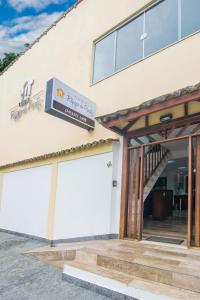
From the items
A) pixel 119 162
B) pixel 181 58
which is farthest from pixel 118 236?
pixel 181 58

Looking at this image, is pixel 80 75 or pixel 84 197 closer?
pixel 84 197

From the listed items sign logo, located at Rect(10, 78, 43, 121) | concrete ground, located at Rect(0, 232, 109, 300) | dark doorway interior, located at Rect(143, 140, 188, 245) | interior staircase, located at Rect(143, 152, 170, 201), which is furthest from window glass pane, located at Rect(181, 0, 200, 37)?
sign logo, located at Rect(10, 78, 43, 121)

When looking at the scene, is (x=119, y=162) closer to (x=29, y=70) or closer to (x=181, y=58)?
(x=181, y=58)

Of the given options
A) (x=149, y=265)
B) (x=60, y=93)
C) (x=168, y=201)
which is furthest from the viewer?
(x=168, y=201)

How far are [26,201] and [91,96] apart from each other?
4.95 meters

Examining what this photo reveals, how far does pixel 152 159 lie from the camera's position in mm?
8500

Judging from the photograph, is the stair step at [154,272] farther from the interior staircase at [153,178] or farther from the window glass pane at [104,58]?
the window glass pane at [104,58]

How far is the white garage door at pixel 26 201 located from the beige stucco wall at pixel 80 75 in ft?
3.47

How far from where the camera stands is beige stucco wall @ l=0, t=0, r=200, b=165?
6309 millimetres

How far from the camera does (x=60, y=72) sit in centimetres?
1021

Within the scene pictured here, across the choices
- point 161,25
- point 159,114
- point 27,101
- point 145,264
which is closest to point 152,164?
point 159,114

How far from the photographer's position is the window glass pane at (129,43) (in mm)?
7391

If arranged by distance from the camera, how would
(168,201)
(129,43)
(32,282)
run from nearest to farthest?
1. (32,282)
2. (129,43)
3. (168,201)

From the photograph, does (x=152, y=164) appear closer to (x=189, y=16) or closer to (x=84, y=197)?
(x=84, y=197)
